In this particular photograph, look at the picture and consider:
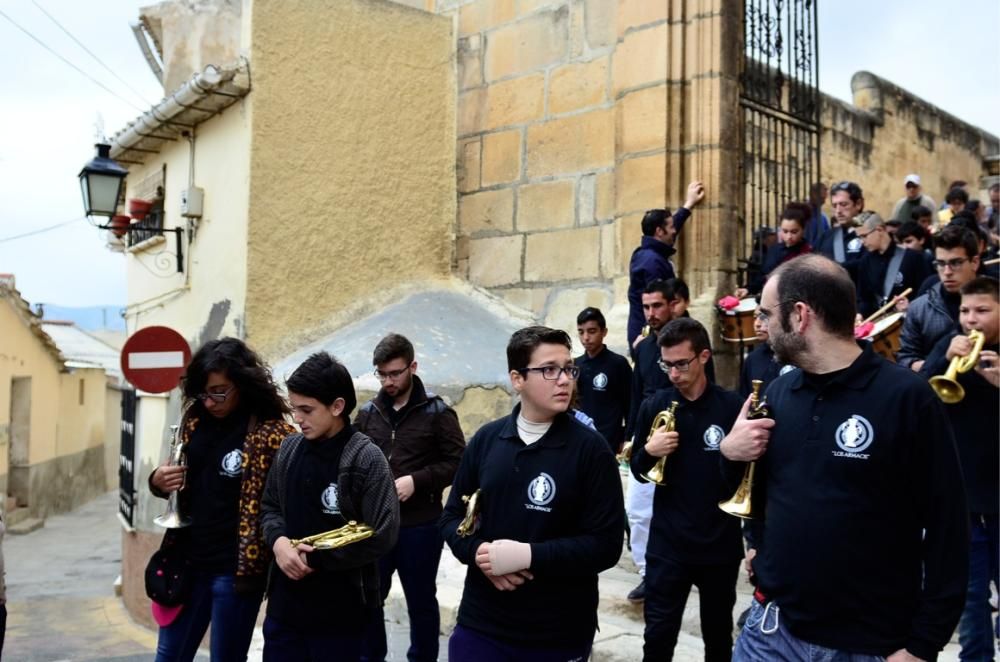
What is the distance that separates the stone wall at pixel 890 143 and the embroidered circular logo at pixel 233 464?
34.1 feet

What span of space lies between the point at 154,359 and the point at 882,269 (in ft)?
17.1

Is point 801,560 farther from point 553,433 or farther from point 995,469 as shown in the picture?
Answer: point 995,469

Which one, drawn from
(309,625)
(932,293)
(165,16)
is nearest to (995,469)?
(932,293)

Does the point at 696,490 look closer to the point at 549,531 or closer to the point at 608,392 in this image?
the point at 549,531

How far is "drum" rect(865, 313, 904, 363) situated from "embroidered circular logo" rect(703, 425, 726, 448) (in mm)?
1604

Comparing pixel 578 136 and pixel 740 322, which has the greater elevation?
pixel 578 136

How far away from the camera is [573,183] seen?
818cm

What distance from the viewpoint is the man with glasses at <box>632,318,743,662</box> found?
3.91m

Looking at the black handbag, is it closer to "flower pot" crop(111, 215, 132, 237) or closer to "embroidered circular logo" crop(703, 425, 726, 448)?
"embroidered circular logo" crop(703, 425, 726, 448)

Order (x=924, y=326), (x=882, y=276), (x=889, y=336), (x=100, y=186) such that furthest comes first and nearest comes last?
1. (x=100, y=186)
2. (x=882, y=276)
3. (x=889, y=336)
4. (x=924, y=326)

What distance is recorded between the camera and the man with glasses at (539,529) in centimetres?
288

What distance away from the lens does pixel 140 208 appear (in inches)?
406

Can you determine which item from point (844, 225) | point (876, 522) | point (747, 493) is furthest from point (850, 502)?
point (844, 225)

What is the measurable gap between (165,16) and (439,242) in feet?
13.0
